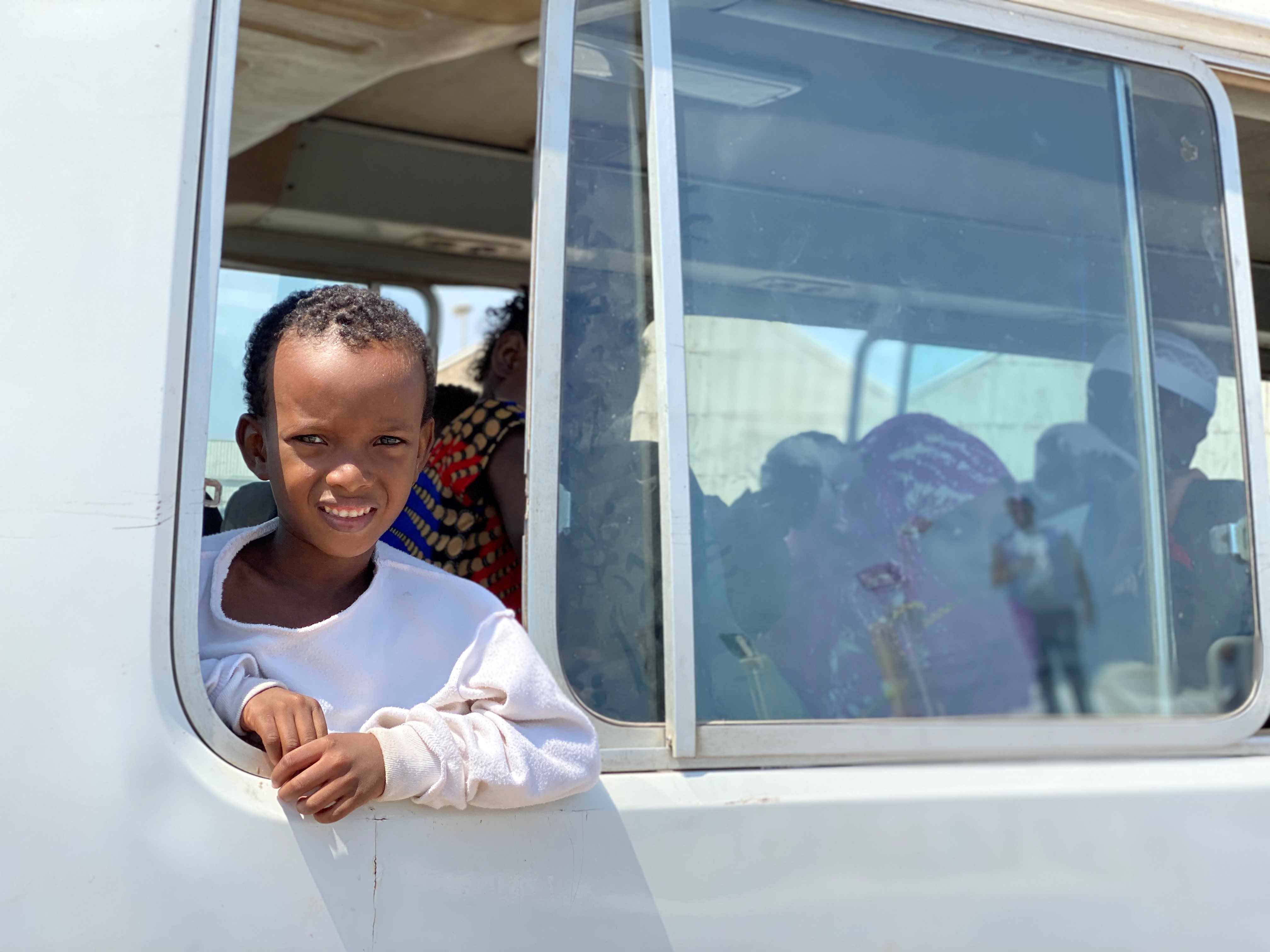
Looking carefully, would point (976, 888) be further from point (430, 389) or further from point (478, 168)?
point (478, 168)

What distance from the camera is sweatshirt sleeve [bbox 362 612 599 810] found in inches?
45.4

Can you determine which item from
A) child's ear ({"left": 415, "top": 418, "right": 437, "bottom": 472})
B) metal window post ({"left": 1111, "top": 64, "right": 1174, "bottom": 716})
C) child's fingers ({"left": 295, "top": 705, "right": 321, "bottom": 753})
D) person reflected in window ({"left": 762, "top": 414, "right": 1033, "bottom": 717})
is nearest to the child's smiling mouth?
child's ear ({"left": 415, "top": 418, "right": 437, "bottom": 472})

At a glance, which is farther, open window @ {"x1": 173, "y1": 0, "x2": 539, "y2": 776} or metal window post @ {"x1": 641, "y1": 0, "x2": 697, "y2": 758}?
open window @ {"x1": 173, "y1": 0, "x2": 539, "y2": 776}

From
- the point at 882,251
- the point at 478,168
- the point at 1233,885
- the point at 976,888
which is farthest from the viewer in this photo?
the point at 478,168

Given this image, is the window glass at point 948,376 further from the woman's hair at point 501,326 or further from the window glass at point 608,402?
the woman's hair at point 501,326

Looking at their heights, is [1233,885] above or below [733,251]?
below

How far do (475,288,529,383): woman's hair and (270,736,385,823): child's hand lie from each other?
2.12 m

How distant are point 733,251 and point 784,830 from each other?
0.76 metres

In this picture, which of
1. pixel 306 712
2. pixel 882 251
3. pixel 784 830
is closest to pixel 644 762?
pixel 784 830

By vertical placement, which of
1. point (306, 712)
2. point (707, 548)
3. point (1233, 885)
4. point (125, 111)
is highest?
point (125, 111)

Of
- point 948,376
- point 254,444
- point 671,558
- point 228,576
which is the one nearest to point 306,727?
point 228,576

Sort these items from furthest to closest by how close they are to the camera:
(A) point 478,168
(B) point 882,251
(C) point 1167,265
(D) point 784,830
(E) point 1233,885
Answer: (A) point 478,168 → (C) point 1167,265 → (B) point 882,251 → (E) point 1233,885 → (D) point 784,830

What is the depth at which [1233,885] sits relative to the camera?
5.27ft

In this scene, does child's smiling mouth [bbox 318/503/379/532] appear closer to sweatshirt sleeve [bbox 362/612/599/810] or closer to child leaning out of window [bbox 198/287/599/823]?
child leaning out of window [bbox 198/287/599/823]
